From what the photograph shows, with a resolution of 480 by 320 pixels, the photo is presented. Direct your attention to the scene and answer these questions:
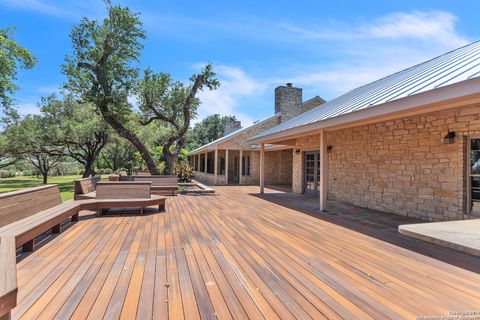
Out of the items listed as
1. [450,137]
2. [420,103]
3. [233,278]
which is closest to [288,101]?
[450,137]

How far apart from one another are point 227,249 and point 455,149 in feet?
17.0

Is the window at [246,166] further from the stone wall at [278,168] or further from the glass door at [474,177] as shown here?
the glass door at [474,177]

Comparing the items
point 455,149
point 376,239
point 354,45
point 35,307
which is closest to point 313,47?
point 354,45

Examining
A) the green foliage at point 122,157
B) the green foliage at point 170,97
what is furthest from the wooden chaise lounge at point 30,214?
the green foliage at point 122,157

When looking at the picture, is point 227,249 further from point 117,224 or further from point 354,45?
point 354,45

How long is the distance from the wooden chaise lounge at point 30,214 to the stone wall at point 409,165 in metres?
Answer: 5.88

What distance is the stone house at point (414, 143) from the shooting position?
4.17 m

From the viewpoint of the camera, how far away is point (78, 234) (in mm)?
4301

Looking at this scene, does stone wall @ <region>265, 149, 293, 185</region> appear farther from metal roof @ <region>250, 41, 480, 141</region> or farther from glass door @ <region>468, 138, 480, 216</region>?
glass door @ <region>468, 138, 480, 216</region>

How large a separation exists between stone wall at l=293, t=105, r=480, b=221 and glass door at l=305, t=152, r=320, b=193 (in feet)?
3.70

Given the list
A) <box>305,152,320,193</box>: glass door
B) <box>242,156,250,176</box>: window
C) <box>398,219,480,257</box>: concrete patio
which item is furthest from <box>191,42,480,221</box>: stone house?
<box>242,156,250,176</box>: window

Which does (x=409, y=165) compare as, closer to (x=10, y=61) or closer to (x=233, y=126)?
(x=10, y=61)

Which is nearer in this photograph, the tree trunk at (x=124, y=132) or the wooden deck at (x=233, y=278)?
the wooden deck at (x=233, y=278)

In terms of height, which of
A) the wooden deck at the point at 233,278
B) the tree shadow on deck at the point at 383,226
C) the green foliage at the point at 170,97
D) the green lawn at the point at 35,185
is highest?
the green foliage at the point at 170,97
